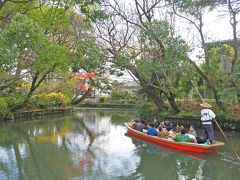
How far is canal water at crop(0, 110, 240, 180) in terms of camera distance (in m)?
9.60

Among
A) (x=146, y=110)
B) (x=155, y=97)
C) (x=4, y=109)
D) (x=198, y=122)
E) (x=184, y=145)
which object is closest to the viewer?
(x=184, y=145)

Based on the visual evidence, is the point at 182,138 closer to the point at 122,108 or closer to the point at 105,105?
the point at 122,108

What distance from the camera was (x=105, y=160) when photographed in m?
11.4

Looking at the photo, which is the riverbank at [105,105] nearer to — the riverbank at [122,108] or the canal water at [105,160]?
the riverbank at [122,108]

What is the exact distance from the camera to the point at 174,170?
401 inches

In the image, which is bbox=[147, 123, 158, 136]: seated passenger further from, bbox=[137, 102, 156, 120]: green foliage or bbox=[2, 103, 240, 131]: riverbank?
bbox=[137, 102, 156, 120]: green foliage

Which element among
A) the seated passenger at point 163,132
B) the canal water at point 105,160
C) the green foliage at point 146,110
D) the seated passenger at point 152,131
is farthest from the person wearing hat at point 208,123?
the green foliage at point 146,110

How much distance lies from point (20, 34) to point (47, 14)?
10.4m

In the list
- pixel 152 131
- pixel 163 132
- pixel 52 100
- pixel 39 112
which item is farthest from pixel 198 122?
pixel 52 100

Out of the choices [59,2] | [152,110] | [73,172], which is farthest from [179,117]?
A: [73,172]

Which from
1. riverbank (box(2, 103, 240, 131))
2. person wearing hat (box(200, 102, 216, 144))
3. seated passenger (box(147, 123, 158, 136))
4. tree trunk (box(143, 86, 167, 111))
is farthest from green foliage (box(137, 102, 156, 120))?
person wearing hat (box(200, 102, 216, 144))

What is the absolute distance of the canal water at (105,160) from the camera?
9602mm

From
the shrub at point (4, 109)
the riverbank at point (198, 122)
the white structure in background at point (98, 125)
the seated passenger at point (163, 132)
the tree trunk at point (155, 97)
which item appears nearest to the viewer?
the seated passenger at point (163, 132)

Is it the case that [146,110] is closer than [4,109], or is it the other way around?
[146,110]
